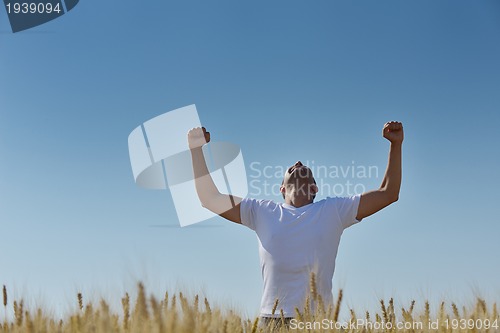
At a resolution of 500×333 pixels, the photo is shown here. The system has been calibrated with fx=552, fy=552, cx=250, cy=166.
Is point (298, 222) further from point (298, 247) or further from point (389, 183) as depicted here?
point (389, 183)

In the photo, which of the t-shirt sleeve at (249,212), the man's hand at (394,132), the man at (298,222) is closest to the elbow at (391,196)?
the man at (298,222)

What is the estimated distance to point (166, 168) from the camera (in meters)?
5.92

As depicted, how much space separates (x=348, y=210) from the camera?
4.13 metres

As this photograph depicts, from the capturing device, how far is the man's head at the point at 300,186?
4.26 meters

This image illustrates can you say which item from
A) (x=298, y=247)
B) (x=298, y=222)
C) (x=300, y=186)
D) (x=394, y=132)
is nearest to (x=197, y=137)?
(x=300, y=186)

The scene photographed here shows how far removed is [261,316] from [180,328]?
6.02ft

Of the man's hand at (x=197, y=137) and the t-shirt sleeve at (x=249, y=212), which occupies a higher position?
the man's hand at (x=197, y=137)

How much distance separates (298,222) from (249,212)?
43 centimetres

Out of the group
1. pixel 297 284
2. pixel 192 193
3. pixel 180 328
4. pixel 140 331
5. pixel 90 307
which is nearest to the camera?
pixel 180 328

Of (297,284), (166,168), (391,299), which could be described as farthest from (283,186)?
(166,168)

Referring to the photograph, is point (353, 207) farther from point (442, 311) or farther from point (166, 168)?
point (166, 168)

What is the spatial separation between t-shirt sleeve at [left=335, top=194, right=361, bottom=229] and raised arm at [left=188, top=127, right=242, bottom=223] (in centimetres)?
79

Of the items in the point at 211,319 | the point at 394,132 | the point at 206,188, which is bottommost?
the point at 211,319

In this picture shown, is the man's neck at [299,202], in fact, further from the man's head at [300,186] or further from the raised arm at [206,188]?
the raised arm at [206,188]
